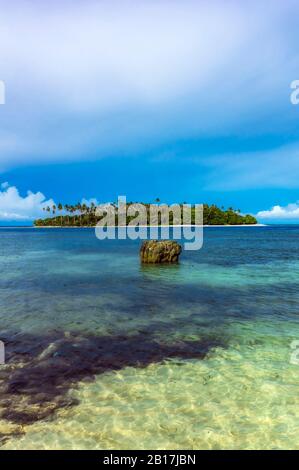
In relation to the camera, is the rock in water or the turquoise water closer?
the turquoise water

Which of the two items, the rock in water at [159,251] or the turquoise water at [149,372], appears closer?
the turquoise water at [149,372]

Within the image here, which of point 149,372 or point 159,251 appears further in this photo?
point 159,251

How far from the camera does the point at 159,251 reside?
31.6 m

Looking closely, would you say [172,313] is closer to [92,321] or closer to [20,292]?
[92,321]

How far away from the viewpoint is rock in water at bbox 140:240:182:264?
3174cm

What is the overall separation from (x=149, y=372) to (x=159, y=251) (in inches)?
904

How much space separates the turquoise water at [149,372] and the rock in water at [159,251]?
44.1 ft

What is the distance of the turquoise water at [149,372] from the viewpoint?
20.7 feet

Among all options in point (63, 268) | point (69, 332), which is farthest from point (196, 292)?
point (63, 268)

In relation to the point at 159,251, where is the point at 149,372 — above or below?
below

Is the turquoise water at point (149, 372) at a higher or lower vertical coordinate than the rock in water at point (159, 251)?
lower

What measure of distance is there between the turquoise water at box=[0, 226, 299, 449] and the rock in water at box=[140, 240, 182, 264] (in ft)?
44.1

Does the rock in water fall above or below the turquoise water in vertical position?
above
